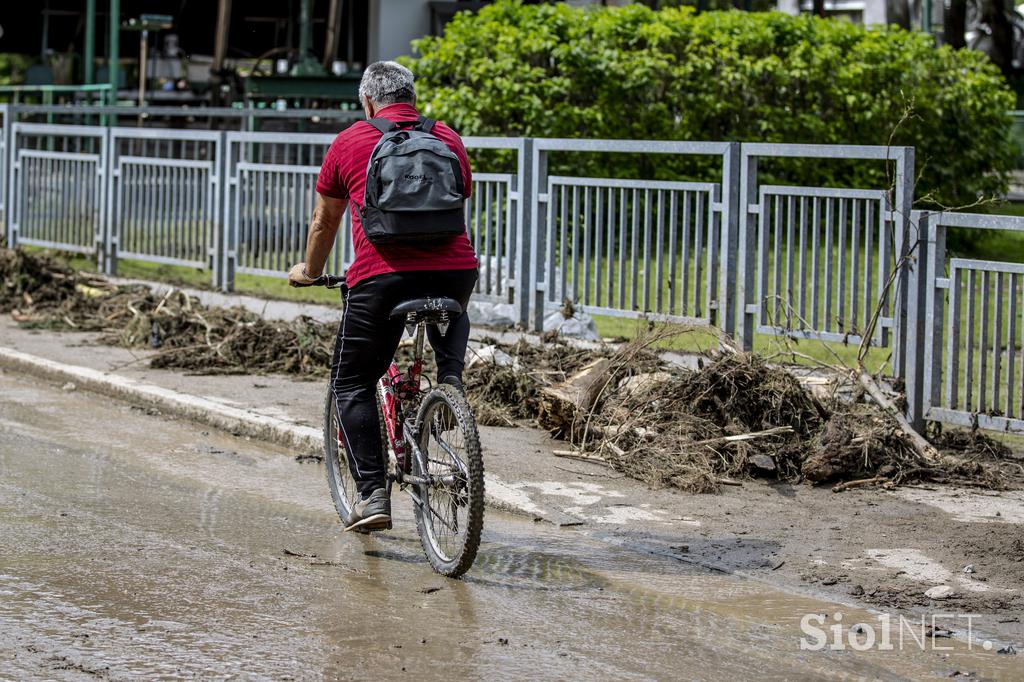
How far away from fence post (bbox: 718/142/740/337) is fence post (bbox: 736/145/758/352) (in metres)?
0.06

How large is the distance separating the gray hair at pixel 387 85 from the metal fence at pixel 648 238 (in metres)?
3.21

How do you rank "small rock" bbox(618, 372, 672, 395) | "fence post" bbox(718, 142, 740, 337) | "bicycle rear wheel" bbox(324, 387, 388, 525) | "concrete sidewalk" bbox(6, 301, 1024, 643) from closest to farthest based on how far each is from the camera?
"concrete sidewalk" bbox(6, 301, 1024, 643)
"bicycle rear wheel" bbox(324, 387, 388, 525)
"small rock" bbox(618, 372, 672, 395)
"fence post" bbox(718, 142, 740, 337)

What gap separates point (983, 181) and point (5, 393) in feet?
42.6

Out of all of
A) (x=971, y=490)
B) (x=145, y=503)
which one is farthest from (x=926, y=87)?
(x=145, y=503)

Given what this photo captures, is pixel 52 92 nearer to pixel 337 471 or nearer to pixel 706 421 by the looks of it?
pixel 706 421

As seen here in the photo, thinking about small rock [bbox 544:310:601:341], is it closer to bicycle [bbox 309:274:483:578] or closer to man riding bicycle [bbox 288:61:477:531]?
bicycle [bbox 309:274:483:578]

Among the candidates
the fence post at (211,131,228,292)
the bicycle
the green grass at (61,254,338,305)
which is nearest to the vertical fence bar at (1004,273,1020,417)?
the bicycle

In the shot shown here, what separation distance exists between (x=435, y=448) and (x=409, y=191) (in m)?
1.03

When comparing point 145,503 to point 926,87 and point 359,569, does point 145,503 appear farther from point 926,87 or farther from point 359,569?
point 926,87

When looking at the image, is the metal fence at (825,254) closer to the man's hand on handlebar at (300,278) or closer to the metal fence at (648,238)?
the metal fence at (648,238)

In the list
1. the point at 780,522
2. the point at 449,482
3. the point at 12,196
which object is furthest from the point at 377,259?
the point at 12,196

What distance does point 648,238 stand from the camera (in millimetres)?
10148

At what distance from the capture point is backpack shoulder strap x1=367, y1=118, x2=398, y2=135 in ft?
18.7

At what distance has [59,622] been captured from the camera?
202 inches
